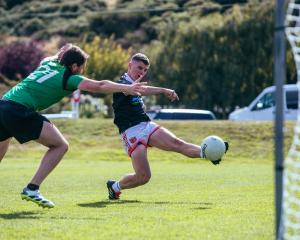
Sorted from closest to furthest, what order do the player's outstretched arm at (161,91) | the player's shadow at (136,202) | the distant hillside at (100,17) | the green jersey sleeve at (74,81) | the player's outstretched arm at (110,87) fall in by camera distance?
the player's outstretched arm at (110,87) → the green jersey sleeve at (74,81) → the player's shadow at (136,202) → the player's outstretched arm at (161,91) → the distant hillside at (100,17)

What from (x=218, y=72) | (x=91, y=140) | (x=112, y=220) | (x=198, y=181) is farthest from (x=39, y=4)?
(x=112, y=220)

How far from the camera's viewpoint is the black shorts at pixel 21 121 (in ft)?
29.6

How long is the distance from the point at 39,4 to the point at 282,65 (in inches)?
3368

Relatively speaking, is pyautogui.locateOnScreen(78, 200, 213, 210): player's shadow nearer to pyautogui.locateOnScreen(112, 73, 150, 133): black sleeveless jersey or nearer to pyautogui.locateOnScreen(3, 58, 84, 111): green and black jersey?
pyautogui.locateOnScreen(112, 73, 150, 133): black sleeveless jersey

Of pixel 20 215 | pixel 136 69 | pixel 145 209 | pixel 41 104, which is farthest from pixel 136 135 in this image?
pixel 20 215

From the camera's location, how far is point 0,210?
9.06m

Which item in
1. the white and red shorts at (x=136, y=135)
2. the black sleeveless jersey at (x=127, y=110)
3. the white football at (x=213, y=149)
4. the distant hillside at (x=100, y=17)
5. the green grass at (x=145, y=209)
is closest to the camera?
the green grass at (x=145, y=209)

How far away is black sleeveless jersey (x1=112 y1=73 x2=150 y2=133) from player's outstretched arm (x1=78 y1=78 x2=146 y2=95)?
1977 mm

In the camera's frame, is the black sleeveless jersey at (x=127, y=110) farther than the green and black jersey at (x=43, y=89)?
Yes

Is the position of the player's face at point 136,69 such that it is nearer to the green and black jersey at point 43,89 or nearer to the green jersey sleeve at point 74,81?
the green and black jersey at point 43,89

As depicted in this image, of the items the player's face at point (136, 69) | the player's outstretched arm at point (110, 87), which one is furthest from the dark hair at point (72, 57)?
the player's face at point (136, 69)

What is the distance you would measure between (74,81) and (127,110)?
6.56 feet

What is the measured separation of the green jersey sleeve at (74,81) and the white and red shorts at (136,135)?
6.24 feet

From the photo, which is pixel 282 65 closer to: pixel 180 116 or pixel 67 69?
pixel 67 69
